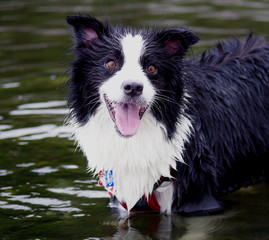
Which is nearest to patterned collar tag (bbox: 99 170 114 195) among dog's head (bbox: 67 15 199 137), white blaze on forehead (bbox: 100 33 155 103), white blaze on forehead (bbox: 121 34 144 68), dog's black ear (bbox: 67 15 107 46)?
dog's head (bbox: 67 15 199 137)

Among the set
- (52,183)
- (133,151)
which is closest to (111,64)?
(133,151)

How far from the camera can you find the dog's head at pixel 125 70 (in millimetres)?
4672

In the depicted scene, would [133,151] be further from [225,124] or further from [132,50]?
[225,124]

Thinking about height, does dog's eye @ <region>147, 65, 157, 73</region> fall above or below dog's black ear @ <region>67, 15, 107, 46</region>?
below

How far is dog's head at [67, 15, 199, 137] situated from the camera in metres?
4.67

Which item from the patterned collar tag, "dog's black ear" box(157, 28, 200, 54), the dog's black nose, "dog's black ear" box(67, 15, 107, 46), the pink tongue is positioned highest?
"dog's black ear" box(67, 15, 107, 46)

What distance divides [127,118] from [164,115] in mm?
333

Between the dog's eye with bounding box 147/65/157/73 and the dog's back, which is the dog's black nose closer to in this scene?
the dog's eye with bounding box 147/65/157/73

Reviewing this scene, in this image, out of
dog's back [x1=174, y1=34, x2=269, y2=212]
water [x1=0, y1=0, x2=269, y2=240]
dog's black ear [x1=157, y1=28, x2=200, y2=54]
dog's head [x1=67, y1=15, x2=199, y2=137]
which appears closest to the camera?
dog's head [x1=67, y1=15, x2=199, y2=137]

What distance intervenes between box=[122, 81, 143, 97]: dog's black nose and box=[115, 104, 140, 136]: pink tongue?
0.23 meters

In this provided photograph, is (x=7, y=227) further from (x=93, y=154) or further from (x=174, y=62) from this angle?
(x=174, y=62)

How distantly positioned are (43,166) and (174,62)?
88.9 inches

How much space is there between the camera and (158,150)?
4961 millimetres

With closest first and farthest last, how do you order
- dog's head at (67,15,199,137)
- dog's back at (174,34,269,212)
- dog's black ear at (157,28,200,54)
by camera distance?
dog's head at (67,15,199,137) → dog's black ear at (157,28,200,54) → dog's back at (174,34,269,212)
